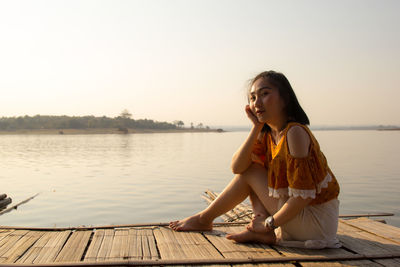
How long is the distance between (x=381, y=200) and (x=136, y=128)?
99379 mm

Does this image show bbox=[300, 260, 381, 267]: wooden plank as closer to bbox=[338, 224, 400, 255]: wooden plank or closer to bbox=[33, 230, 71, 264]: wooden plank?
bbox=[338, 224, 400, 255]: wooden plank

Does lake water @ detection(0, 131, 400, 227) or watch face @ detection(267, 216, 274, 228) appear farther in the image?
lake water @ detection(0, 131, 400, 227)

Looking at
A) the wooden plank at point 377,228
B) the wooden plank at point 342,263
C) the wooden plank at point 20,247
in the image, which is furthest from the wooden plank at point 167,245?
the wooden plank at point 377,228

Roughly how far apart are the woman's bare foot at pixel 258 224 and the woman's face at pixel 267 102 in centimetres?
79

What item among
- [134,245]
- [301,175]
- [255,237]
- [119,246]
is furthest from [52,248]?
[301,175]

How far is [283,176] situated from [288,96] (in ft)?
2.01

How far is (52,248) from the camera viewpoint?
290cm

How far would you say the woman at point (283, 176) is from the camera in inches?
103

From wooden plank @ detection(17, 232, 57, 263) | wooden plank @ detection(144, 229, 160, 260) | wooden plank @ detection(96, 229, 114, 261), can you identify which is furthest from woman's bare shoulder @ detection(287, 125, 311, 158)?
wooden plank @ detection(17, 232, 57, 263)

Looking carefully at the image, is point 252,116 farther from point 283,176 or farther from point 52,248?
point 52,248

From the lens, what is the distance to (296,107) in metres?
2.82

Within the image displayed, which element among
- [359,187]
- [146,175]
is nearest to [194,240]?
[359,187]

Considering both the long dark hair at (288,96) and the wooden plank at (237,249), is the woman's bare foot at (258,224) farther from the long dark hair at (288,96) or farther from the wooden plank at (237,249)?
the long dark hair at (288,96)

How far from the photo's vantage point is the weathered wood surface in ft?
8.34
